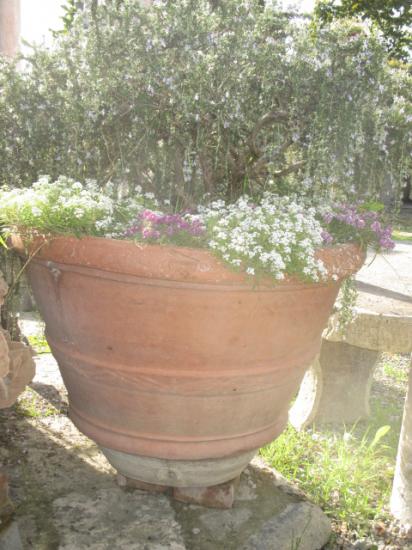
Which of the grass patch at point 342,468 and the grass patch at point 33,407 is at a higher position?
the grass patch at point 33,407

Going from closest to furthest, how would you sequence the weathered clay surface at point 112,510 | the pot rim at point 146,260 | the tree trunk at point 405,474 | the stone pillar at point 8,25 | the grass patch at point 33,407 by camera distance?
the pot rim at point 146,260 → the weathered clay surface at point 112,510 → the tree trunk at point 405,474 → the grass patch at point 33,407 → the stone pillar at point 8,25

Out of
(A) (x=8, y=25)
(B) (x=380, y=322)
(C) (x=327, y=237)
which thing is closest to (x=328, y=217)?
(C) (x=327, y=237)

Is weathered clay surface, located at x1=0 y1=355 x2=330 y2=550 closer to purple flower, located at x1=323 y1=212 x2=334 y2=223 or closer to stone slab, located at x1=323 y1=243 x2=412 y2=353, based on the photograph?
stone slab, located at x1=323 y1=243 x2=412 y2=353

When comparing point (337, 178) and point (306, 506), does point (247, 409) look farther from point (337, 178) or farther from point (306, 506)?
point (337, 178)

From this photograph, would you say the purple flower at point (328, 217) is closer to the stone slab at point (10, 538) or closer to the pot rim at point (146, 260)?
the pot rim at point (146, 260)

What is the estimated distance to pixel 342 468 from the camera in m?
2.39

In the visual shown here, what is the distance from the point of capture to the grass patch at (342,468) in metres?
2.23

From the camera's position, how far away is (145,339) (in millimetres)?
1675

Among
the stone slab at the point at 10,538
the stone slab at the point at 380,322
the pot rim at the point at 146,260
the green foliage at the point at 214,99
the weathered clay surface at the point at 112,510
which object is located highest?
the green foliage at the point at 214,99

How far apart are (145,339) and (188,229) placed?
35 centimetres

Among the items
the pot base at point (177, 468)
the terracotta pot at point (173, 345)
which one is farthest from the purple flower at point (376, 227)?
the pot base at point (177, 468)

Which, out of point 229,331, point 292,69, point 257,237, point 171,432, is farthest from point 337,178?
point 171,432

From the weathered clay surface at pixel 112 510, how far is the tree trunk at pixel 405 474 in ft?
0.98

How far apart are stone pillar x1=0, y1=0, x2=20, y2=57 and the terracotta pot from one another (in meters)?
8.40
